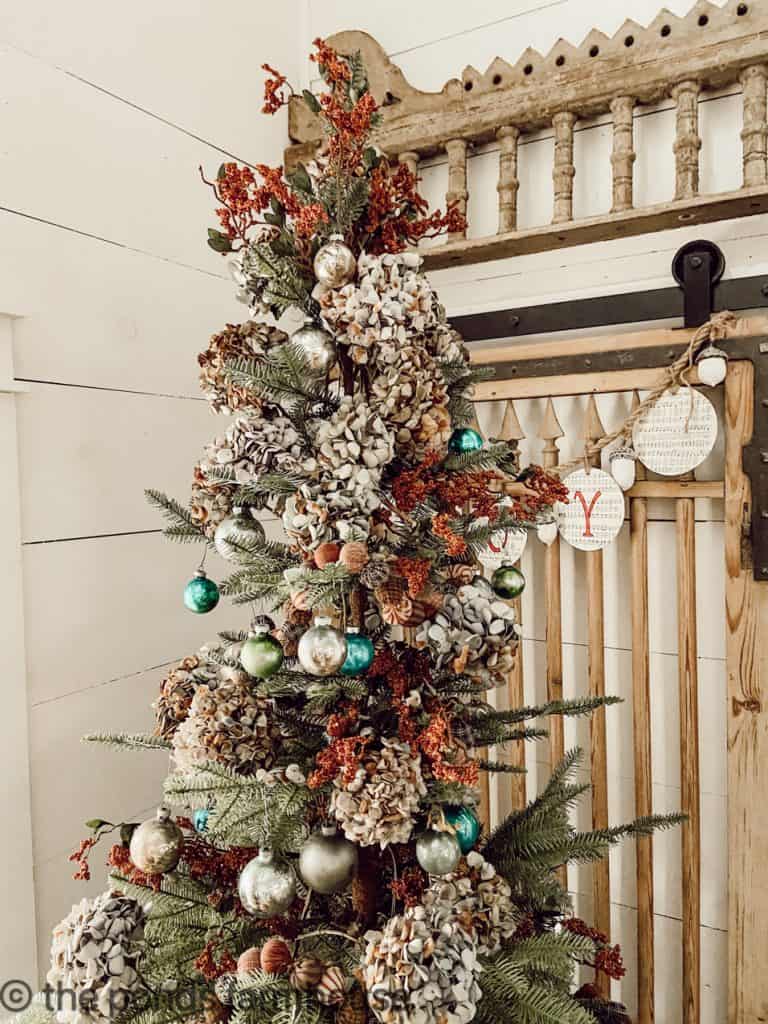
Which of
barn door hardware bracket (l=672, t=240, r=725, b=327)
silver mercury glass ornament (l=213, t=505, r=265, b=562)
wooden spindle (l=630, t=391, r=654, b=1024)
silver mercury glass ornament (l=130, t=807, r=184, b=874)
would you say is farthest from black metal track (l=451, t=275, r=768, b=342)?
silver mercury glass ornament (l=130, t=807, r=184, b=874)

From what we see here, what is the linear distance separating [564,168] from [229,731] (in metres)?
1.02

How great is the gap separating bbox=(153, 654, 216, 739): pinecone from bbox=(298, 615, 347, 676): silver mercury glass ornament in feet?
0.58

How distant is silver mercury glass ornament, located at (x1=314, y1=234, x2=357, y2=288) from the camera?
2.26 feet

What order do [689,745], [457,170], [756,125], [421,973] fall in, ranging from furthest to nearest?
[457,170] < [689,745] < [756,125] < [421,973]

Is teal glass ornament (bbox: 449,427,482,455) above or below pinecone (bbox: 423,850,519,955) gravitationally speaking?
above

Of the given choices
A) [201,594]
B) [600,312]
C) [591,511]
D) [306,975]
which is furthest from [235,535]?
[600,312]

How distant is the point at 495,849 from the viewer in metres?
0.83

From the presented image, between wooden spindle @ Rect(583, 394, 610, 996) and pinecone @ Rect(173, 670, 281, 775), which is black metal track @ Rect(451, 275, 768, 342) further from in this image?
pinecone @ Rect(173, 670, 281, 775)

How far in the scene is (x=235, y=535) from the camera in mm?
727

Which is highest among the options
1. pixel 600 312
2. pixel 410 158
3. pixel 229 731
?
pixel 410 158

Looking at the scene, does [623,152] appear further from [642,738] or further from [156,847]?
[156,847]

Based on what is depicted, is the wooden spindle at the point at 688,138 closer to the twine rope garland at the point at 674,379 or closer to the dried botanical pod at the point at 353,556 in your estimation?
the twine rope garland at the point at 674,379

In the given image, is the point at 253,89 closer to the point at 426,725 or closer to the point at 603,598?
the point at 603,598

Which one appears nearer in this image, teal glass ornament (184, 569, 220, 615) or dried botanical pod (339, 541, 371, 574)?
dried botanical pod (339, 541, 371, 574)
